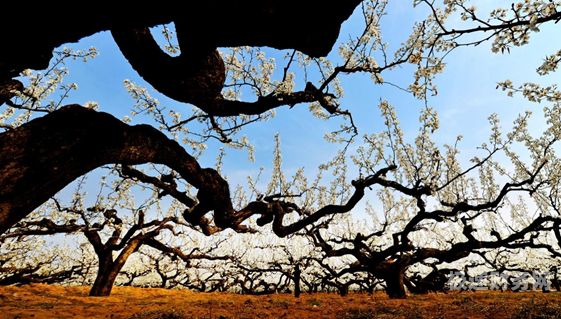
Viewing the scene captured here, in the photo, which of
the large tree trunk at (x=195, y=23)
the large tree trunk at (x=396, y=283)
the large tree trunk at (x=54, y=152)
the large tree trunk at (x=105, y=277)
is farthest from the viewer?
the large tree trunk at (x=396, y=283)

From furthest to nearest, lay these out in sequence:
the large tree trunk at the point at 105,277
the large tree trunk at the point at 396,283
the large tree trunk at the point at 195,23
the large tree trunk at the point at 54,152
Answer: the large tree trunk at the point at 396,283
the large tree trunk at the point at 105,277
the large tree trunk at the point at 195,23
the large tree trunk at the point at 54,152

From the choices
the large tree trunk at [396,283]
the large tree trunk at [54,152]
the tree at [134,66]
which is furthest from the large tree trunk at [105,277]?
the large tree trunk at [396,283]

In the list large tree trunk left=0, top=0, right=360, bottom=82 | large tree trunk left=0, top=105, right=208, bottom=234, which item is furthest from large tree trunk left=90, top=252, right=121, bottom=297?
large tree trunk left=0, top=0, right=360, bottom=82

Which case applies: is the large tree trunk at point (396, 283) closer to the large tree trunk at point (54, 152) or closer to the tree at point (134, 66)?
the tree at point (134, 66)

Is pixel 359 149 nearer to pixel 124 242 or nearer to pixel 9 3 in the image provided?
pixel 124 242

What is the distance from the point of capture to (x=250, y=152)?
388 inches

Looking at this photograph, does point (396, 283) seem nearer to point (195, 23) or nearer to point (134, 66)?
point (134, 66)

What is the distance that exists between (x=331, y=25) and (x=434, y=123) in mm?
3341

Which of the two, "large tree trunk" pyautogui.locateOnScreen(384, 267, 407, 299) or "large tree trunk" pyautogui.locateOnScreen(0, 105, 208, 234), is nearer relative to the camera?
"large tree trunk" pyautogui.locateOnScreen(0, 105, 208, 234)

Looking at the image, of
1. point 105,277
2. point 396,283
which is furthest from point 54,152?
point 396,283

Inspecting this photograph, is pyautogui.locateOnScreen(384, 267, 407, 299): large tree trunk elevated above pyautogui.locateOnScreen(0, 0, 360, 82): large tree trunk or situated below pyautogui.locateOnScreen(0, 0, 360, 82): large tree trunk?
below

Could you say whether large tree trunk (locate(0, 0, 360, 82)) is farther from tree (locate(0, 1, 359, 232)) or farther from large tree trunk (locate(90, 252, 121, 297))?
large tree trunk (locate(90, 252, 121, 297))

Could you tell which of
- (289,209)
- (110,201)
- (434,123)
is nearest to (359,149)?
(289,209)

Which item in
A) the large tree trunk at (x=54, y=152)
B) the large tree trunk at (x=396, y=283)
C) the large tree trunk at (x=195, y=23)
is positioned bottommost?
the large tree trunk at (x=396, y=283)
